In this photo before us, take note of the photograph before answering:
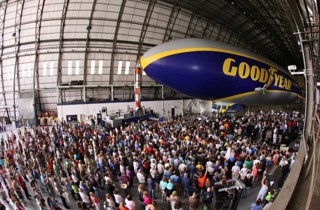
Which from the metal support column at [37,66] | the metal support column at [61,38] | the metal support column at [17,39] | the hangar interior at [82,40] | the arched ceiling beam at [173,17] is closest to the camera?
the metal support column at [61,38]

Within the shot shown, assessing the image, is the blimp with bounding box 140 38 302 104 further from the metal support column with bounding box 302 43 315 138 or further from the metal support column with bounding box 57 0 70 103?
the metal support column with bounding box 57 0 70 103

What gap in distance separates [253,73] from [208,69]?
370 cm

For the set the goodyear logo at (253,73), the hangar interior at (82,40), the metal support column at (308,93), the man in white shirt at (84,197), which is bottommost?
the man in white shirt at (84,197)

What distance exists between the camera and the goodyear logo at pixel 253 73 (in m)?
13.2

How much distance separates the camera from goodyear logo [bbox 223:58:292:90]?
43.3 feet

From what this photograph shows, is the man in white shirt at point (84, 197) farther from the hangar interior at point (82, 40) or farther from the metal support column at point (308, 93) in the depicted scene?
the hangar interior at point (82, 40)

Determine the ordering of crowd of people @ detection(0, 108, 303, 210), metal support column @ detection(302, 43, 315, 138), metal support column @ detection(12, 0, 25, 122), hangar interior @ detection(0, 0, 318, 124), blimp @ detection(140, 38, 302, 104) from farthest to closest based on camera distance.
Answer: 1. metal support column @ detection(12, 0, 25, 122)
2. hangar interior @ detection(0, 0, 318, 124)
3. blimp @ detection(140, 38, 302, 104)
4. crowd of people @ detection(0, 108, 303, 210)
5. metal support column @ detection(302, 43, 315, 138)

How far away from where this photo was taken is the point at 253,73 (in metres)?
14.3

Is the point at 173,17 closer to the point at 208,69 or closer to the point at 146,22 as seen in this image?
the point at 146,22

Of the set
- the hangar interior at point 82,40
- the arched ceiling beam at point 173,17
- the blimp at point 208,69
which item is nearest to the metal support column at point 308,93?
the blimp at point 208,69

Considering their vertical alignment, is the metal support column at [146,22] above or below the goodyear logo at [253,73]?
above

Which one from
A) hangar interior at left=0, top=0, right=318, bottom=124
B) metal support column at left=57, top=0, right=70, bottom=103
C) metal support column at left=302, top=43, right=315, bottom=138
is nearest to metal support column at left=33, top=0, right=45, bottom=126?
hangar interior at left=0, top=0, right=318, bottom=124

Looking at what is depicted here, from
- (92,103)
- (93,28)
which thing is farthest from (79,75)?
(93,28)

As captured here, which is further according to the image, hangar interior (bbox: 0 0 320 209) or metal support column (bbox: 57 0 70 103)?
hangar interior (bbox: 0 0 320 209)
